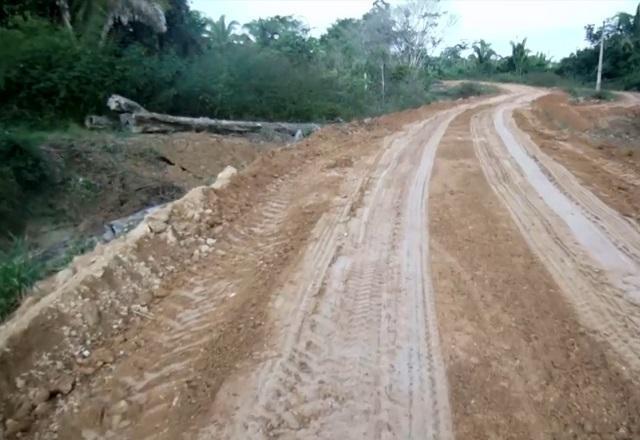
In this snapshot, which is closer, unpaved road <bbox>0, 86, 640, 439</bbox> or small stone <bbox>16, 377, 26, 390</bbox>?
unpaved road <bbox>0, 86, 640, 439</bbox>

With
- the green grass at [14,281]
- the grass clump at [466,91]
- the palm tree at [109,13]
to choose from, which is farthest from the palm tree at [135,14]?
the grass clump at [466,91]

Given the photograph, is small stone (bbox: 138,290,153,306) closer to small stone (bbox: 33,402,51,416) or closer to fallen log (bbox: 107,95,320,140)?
small stone (bbox: 33,402,51,416)

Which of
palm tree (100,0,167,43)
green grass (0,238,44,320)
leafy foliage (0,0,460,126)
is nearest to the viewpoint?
green grass (0,238,44,320)

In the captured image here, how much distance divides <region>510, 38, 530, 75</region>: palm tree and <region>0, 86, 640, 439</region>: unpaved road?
127ft

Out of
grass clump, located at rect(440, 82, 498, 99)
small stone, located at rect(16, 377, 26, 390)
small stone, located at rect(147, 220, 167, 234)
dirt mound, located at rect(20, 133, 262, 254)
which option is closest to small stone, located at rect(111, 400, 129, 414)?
small stone, located at rect(16, 377, 26, 390)

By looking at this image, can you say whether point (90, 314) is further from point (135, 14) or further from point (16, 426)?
point (135, 14)

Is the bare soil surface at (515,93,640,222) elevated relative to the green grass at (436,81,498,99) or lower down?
lower down

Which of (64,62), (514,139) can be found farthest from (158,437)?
(64,62)

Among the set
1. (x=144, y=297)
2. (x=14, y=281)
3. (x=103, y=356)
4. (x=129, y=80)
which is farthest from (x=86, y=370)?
(x=129, y=80)

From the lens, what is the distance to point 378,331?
9.58 ft

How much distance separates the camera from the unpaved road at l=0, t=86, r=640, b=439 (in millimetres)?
2281

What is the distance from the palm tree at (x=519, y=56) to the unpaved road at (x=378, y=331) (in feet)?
127

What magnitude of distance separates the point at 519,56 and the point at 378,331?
1677 inches

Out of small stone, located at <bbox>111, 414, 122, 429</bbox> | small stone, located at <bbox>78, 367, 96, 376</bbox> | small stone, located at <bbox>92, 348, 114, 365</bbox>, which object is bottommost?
small stone, located at <bbox>111, 414, 122, 429</bbox>
